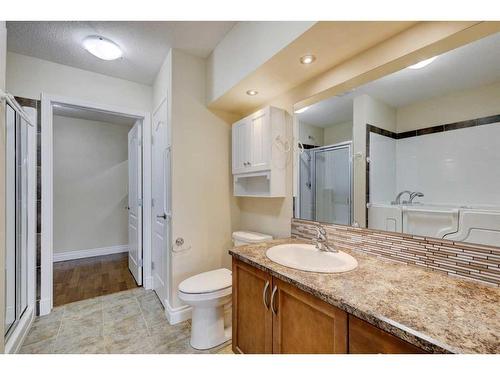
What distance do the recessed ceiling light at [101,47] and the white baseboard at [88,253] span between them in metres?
3.27

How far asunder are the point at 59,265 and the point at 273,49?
4211 mm

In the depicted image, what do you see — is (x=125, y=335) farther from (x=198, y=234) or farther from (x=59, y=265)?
(x=59, y=265)

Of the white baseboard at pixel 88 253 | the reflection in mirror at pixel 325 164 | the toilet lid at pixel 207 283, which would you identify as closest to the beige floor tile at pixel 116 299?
the toilet lid at pixel 207 283

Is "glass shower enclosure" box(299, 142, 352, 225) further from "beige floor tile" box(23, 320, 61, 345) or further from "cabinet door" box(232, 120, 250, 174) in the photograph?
"beige floor tile" box(23, 320, 61, 345)

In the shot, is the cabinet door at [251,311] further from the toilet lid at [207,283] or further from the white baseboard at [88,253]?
the white baseboard at [88,253]

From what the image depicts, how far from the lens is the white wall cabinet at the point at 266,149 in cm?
184

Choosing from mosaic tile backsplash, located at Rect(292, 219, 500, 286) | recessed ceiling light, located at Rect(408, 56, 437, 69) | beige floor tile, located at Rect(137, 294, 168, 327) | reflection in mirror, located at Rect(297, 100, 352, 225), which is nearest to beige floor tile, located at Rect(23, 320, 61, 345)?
beige floor tile, located at Rect(137, 294, 168, 327)

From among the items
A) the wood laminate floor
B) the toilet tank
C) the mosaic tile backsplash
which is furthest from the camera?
the wood laminate floor

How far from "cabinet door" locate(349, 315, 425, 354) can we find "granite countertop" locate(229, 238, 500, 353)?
35 millimetres

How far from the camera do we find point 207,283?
1735 millimetres

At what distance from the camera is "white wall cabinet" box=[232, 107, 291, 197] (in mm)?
1840

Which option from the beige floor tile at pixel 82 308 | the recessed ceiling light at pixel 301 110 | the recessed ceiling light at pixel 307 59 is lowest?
the beige floor tile at pixel 82 308

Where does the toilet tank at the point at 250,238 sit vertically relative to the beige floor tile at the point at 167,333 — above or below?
above
